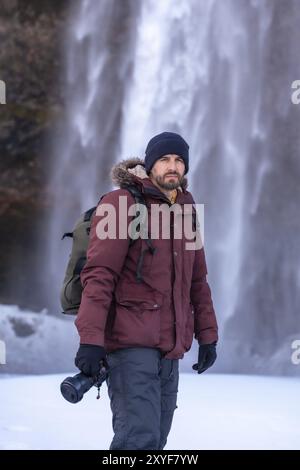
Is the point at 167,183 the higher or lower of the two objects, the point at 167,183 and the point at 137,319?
the higher

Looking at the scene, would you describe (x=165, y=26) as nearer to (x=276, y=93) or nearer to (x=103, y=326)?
(x=276, y=93)

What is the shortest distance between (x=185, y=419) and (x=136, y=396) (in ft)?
9.81

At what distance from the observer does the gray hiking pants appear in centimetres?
282

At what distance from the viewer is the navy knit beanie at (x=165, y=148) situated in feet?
10.6

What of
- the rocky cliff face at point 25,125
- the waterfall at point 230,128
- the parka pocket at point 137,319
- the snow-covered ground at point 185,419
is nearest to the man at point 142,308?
the parka pocket at point 137,319

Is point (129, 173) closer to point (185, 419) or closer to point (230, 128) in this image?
point (185, 419)

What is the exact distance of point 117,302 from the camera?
298cm

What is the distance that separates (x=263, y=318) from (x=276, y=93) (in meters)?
5.60

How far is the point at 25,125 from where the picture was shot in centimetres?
1756

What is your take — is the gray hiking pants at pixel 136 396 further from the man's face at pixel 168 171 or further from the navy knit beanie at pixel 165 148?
the navy knit beanie at pixel 165 148

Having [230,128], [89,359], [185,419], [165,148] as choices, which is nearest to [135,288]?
[89,359]

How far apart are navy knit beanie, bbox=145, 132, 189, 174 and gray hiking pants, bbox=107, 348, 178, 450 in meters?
0.89

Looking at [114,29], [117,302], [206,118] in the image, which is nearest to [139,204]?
[117,302]

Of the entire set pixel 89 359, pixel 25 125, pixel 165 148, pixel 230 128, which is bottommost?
pixel 89 359
